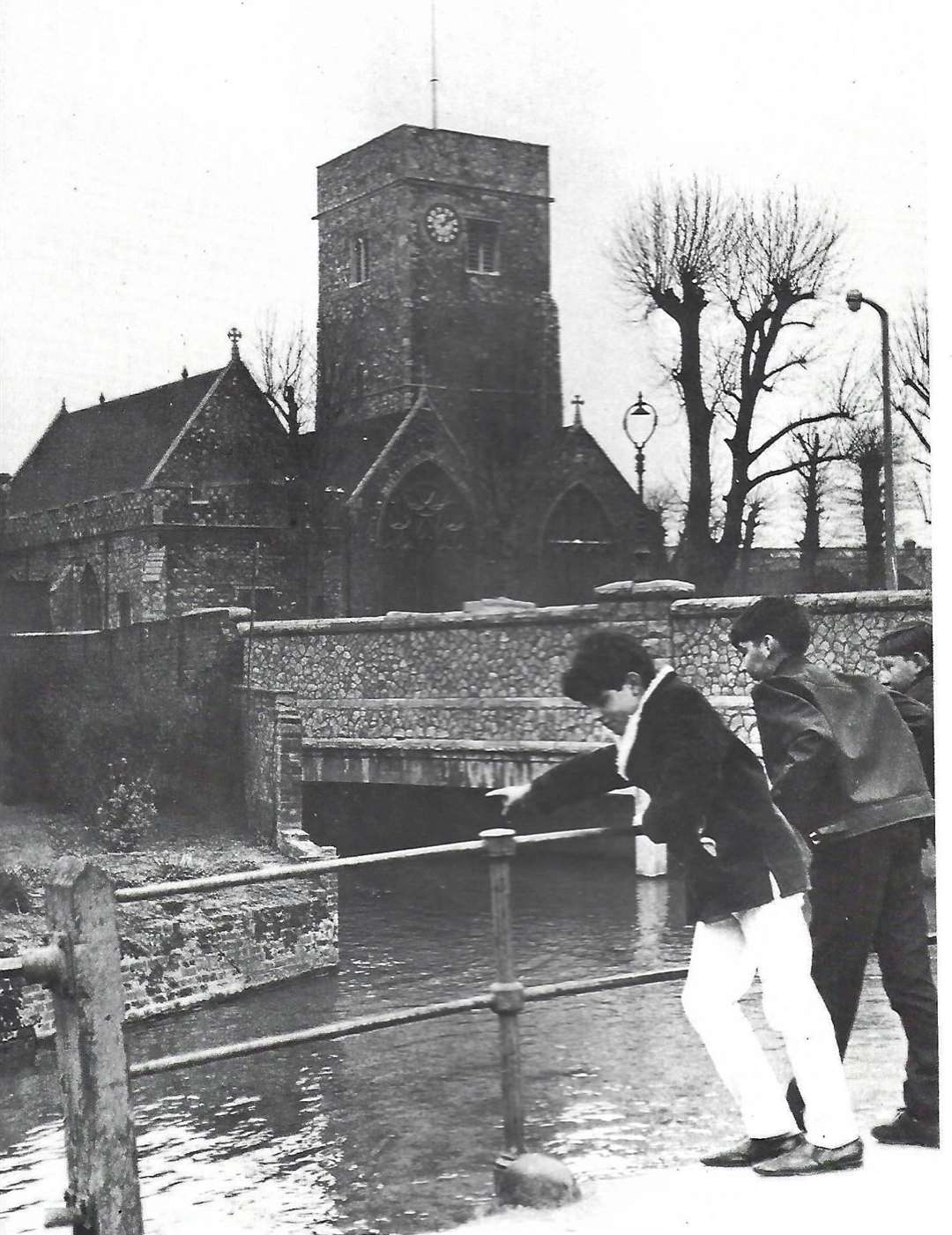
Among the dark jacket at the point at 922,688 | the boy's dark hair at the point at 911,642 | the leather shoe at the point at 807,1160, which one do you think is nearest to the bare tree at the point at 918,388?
the boy's dark hair at the point at 911,642

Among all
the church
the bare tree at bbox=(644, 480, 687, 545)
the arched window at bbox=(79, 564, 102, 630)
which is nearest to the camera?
the arched window at bbox=(79, 564, 102, 630)

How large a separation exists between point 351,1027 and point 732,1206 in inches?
44.5

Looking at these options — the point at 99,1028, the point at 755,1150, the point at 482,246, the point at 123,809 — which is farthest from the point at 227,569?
the point at 755,1150

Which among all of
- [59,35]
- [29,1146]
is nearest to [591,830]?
[59,35]

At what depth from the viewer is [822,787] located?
3.55m

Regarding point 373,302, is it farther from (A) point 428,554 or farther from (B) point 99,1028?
(B) point 99,1028

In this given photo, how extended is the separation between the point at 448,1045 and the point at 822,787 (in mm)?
3775

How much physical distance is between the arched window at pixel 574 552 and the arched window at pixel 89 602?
153 cm

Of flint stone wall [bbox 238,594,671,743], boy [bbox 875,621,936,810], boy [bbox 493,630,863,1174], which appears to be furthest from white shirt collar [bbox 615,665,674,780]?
boy [bbox 875,621,936,810]

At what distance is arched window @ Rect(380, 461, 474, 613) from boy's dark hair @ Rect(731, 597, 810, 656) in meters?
1.15

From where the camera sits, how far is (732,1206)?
3.36m

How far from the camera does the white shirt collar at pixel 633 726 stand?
334cm

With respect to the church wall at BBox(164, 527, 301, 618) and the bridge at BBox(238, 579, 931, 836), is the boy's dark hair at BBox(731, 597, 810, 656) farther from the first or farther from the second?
the church wall at BBox(164, 527, 301, 618)

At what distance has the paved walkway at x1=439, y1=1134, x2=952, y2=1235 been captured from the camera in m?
3.17
